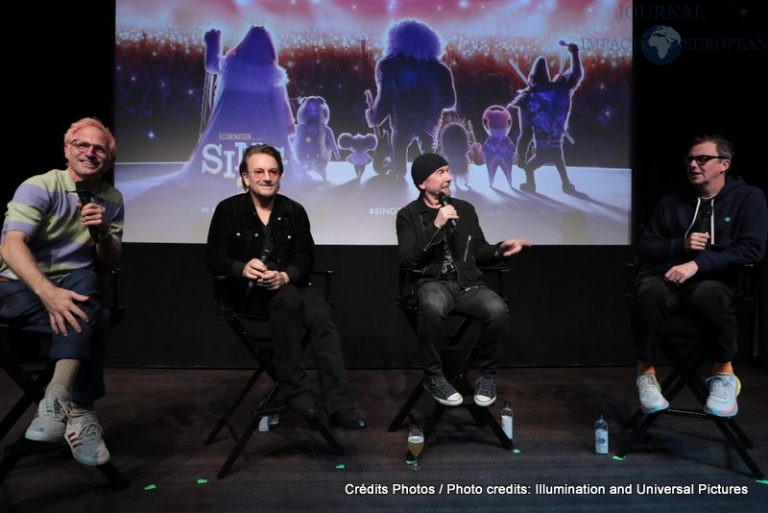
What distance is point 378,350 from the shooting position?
4207 mm

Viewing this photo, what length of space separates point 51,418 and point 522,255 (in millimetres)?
3314

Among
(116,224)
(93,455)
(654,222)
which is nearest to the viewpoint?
(93,455)

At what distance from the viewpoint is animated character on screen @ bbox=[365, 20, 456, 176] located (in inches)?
165

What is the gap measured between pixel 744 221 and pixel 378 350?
2568mm

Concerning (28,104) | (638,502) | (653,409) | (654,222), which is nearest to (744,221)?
(654,222)

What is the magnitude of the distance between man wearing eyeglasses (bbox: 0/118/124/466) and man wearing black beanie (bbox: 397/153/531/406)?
134 centimetres

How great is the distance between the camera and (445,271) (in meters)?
2.80

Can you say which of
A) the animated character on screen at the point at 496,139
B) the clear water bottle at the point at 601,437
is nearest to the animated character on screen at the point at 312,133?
the animated character on screen at the point at 496,139

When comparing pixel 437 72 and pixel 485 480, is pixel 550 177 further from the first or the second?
pixel 485 480

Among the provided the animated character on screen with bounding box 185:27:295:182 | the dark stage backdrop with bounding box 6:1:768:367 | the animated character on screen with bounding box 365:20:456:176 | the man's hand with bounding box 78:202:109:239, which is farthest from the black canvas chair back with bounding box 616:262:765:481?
the animated character on screen with bounding box 185:27:295:182

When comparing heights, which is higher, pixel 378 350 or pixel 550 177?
pixel 550 177

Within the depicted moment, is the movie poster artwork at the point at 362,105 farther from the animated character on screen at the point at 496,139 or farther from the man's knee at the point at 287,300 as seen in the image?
the man's knee at the point at 287,300

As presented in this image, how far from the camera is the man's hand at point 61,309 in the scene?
1892mm

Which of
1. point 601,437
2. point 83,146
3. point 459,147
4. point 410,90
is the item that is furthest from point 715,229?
point 83,146
